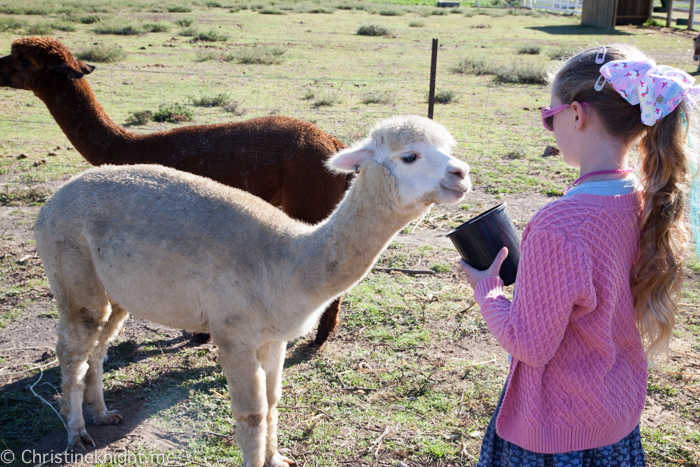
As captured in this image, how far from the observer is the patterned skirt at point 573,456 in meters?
1.82

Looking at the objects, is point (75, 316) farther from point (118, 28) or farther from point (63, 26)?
point (63, 26)

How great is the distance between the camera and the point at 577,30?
89.1ft

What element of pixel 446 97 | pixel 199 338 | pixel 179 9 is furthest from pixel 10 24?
pixel 199 338

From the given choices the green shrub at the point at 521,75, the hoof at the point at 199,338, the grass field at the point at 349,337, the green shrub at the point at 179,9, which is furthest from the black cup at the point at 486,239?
the green shrub at the point at 179,9

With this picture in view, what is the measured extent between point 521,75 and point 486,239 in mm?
13723

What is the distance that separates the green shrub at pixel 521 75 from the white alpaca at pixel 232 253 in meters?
12.9

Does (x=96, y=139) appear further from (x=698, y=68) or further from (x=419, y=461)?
(x=698, y=68)

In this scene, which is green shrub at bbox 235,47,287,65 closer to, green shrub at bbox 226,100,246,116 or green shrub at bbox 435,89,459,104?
green shrub at bbox 226,100,246,116

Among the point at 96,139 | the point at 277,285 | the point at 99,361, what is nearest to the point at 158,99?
the point at 96,139

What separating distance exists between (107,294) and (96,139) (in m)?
2.07

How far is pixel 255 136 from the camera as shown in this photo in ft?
14.2

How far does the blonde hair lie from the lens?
165 cm

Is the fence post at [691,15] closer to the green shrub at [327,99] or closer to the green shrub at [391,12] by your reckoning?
the green shrub at [391,12]

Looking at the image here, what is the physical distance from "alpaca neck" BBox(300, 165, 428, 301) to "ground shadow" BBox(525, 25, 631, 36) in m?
26.7
